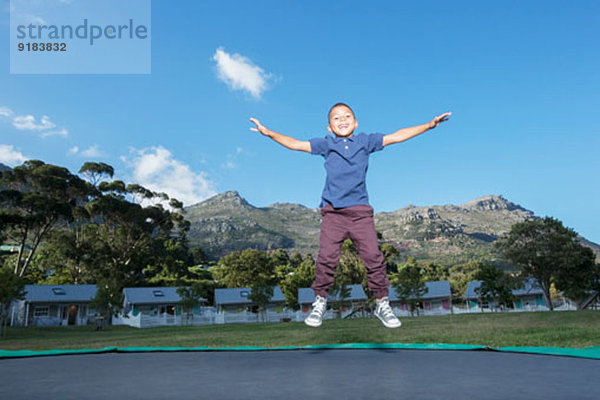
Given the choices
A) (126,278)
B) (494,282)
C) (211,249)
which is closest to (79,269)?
(126,278)

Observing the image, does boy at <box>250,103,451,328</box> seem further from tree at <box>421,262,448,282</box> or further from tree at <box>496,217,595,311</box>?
tree at <box>421,262,448,282</box>

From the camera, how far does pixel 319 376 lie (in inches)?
168

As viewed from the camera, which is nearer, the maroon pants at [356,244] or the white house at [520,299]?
the maroon pants at [356,244]

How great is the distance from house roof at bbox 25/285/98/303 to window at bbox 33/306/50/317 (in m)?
1.55

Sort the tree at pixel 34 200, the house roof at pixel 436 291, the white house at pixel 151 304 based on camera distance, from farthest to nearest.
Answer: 1. the house roof at pixel 436 291
2. the white house at pixel 151 304
3. the tree at pixel 34 200

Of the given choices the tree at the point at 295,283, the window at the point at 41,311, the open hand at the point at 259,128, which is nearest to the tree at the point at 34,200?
the window at the point at 41,311

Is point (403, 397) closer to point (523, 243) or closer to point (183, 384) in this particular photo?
point (183, 384)

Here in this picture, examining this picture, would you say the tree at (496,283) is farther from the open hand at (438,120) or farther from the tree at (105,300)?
the open hand at (438,120)

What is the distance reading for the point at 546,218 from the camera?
3578cm

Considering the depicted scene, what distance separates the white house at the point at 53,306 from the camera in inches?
1649

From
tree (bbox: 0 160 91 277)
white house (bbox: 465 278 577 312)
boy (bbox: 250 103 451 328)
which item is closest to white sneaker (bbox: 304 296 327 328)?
boy (bbox: 250 103 451 328)

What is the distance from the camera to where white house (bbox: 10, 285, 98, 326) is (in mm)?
41875

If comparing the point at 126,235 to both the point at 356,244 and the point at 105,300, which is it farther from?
the point at 356,244

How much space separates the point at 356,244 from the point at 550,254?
117 feet
